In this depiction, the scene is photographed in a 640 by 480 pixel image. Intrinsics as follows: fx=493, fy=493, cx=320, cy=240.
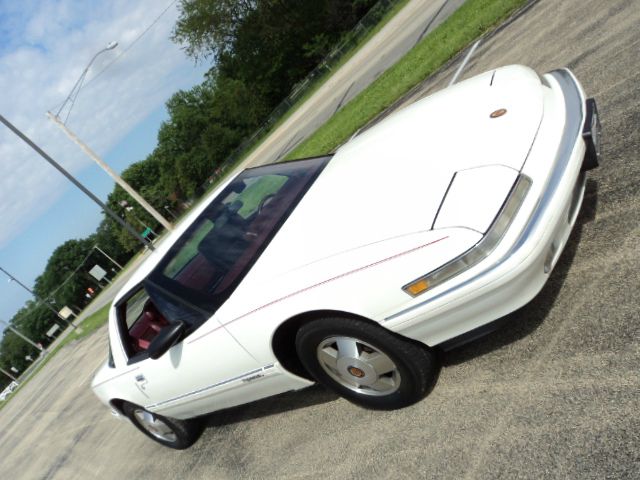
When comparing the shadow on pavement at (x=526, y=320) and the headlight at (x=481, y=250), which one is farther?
the shadow on pavement at (x=526, y=320)

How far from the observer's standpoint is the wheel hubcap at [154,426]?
4.52 meters

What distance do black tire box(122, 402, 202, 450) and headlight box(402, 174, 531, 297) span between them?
291 centimetres

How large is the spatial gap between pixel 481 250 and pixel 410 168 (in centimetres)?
85

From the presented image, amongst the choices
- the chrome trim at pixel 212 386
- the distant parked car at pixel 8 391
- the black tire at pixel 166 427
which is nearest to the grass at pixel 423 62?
the black tire at pixel 166 427

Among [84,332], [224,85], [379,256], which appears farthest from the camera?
[224,85]

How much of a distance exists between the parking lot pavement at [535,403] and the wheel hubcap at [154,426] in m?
0.20

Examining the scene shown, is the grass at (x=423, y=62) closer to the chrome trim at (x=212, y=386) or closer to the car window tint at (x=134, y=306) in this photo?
the car window tint at (x=134, y=306)

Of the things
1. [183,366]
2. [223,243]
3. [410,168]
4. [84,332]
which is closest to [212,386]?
[183,366]

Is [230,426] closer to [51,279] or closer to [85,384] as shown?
[85,384]

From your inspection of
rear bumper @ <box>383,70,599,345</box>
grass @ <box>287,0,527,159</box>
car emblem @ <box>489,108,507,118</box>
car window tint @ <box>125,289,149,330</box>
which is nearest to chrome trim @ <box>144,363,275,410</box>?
car window tint @ <box>125,289,149,330</box>

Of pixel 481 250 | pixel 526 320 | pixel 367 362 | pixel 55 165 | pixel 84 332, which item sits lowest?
pixel 526 320

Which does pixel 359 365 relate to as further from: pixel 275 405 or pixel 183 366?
pixel 275 405

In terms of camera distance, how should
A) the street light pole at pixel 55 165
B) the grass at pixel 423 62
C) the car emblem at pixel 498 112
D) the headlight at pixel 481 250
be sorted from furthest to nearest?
the street light pole at pixel 55 165 < the grass at pixel 423 62 < the car emblem at pixel 498 112 < the headlight at pixel 481 250

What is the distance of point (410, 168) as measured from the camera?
305cm
